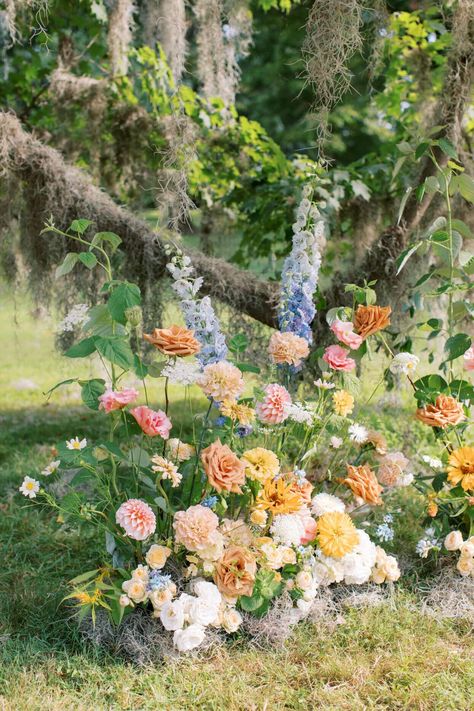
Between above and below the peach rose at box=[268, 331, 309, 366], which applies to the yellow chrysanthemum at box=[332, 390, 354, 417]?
below

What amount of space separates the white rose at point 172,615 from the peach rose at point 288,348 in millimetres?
737

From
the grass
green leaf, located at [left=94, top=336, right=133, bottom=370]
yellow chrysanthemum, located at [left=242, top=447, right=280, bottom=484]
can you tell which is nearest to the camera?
the grass

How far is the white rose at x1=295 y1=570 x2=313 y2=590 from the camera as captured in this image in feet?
7.08

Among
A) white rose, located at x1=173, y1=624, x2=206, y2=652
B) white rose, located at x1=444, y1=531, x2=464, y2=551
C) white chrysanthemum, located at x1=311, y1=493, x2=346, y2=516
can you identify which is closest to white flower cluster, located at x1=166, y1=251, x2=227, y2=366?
white chrysanthemum, located at x1=311, y1=493, x2=346, y2=516

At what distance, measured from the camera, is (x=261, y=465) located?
2121mm

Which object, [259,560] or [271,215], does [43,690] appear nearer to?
[259,560]

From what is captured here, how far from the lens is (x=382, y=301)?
3307mm

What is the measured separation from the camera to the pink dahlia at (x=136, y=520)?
1996mm

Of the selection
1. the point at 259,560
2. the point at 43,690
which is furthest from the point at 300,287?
the point at 43,690

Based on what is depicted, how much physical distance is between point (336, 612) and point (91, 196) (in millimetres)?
1983

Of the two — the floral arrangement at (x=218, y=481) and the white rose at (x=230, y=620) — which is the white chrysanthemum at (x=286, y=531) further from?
the white rose at (x=230, y=620)

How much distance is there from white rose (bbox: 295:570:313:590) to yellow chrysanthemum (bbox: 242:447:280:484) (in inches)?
11.5

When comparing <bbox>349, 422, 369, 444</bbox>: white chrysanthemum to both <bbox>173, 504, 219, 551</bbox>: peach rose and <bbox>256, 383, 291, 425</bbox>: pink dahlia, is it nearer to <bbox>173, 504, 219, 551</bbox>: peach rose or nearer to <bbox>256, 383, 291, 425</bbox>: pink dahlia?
<bbox>256, 383, 291, 425</bbox>: pink dahlia

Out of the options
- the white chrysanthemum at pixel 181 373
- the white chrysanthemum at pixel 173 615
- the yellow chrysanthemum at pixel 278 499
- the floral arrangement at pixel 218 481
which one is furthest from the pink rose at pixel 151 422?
the white chrysanthemum at pixel 173 615
